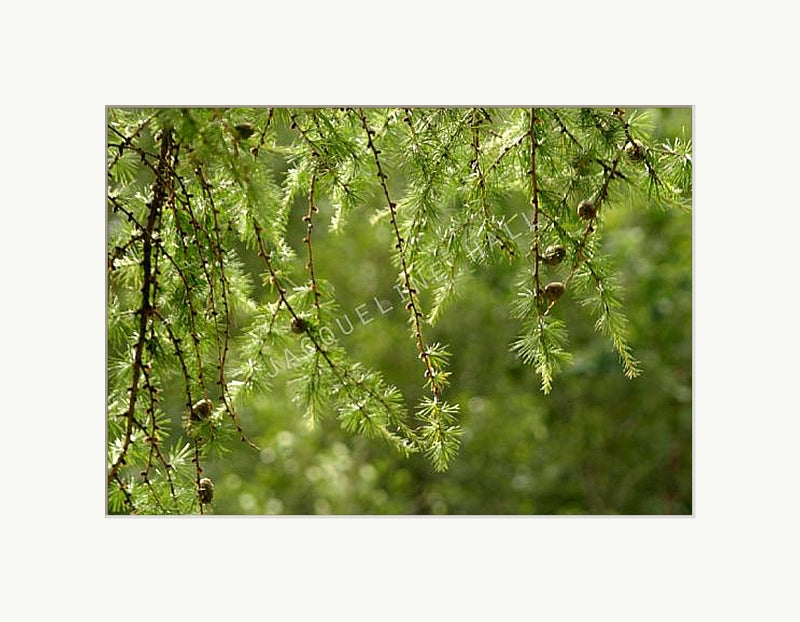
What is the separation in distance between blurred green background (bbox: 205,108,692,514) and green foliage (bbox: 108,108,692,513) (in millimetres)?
2050

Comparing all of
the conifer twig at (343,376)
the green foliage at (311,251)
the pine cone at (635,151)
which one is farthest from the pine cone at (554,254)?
the conifer twig at (343,376)

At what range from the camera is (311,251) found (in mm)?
1479

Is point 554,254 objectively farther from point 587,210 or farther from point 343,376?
point 343,376

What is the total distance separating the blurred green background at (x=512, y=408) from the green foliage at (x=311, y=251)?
80.7 inches

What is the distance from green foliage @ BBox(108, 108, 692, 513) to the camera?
144 cm

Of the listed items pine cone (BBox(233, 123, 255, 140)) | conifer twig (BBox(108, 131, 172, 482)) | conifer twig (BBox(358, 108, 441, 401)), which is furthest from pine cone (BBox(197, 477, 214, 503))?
pine cone (BBox(233, 123, 255, 140))

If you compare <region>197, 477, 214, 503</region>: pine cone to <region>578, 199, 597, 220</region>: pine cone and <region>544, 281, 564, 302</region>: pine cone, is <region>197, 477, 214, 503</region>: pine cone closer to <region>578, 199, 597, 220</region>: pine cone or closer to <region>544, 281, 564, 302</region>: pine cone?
<region>544, 281, 564, 302</region>: pine cone

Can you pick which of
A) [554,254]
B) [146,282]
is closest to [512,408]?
[554,254]

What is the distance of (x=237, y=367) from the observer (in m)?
1.53

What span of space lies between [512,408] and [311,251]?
7.85ft

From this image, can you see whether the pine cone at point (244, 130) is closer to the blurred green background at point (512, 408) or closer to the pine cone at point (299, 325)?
the pine cone at point (299, 325)
